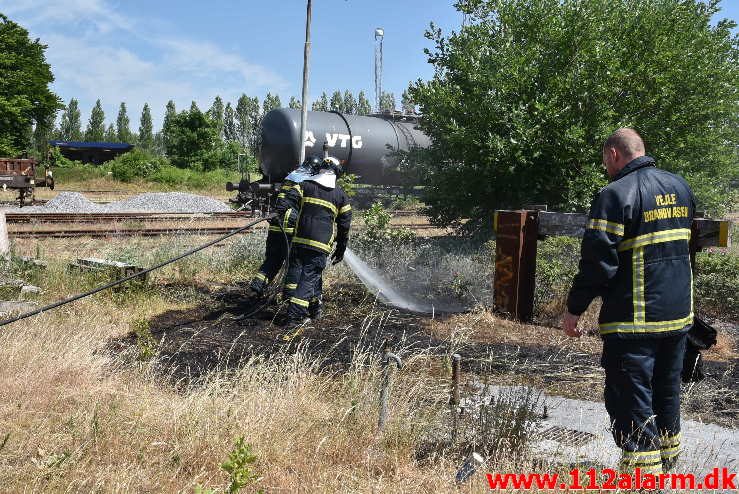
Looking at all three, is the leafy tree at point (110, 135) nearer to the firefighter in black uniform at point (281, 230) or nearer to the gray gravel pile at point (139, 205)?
the gray gravel pile at point (139, 205)

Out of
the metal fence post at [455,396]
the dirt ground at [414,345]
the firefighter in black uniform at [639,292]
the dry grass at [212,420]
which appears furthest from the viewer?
the dirt ground at [414,345]

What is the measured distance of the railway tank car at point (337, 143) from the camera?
1834cm

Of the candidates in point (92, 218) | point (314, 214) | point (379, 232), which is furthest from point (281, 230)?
point (92, 218)

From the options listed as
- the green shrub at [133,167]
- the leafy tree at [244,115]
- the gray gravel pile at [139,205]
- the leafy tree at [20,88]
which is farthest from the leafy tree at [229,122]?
the gray gravel pile at [139,205]

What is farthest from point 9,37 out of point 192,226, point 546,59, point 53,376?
point 53,376

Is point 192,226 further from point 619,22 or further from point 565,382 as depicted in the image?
point 565,382

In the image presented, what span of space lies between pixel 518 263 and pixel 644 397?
330 centimetres

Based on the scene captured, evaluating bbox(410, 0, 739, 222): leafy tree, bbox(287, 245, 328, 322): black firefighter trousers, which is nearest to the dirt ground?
bbox(287, 245, 328, 322): black firefighter trousers

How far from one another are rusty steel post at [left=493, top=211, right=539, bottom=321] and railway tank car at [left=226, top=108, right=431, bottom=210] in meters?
10.8

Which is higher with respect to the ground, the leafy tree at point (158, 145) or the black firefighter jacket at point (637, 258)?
the leafy tree at point (158, 145)

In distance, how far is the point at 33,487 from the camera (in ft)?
9.03

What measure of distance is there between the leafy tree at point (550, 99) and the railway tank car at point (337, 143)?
668 cm

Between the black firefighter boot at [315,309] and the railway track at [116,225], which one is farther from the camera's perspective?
the railway track at [116,225]

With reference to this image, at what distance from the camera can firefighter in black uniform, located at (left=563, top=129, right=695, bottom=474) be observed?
3107mm
